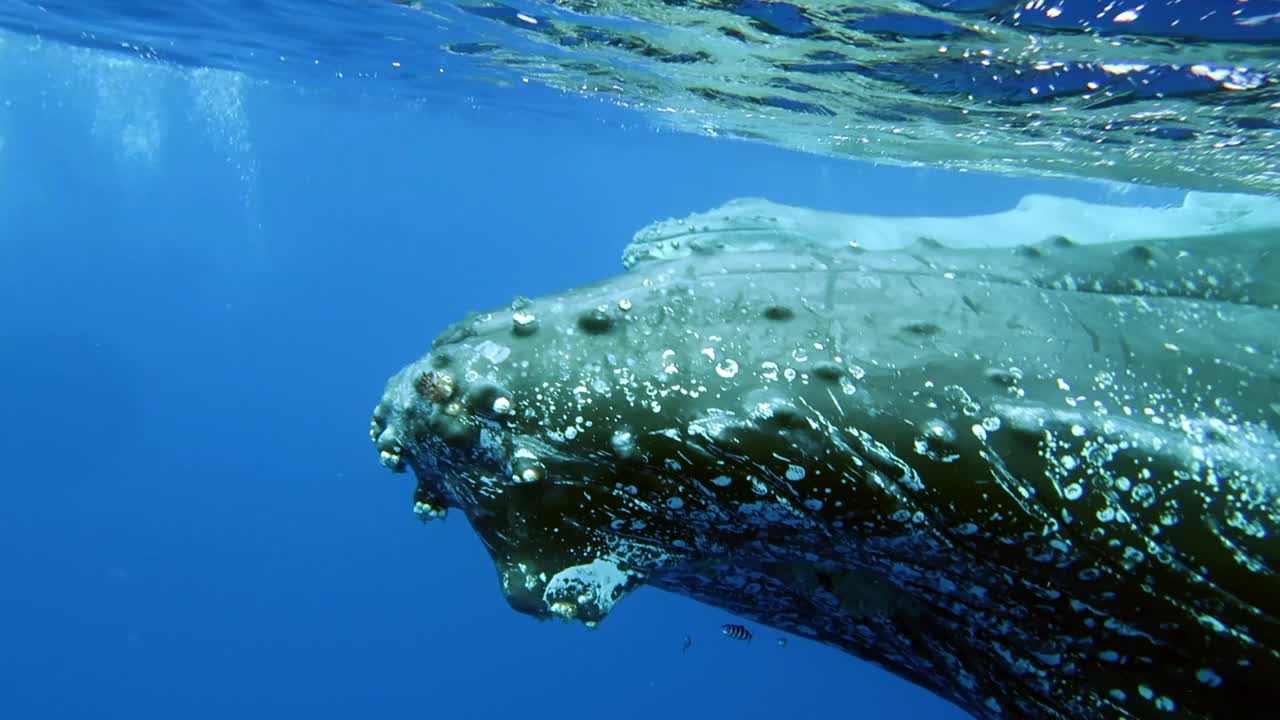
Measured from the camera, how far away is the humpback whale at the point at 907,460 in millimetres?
2619

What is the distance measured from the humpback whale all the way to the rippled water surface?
5830 mm

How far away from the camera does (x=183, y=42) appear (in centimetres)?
2394

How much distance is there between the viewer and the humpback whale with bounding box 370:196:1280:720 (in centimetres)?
262

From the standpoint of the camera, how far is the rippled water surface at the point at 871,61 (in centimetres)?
823

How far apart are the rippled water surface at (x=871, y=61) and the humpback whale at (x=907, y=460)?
5830 mm

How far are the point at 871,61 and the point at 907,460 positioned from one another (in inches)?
401

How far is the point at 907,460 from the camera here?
8.75 ft

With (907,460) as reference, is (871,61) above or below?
above

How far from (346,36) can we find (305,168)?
11069cm

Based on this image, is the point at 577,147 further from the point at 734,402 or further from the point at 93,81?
the point at 734,402

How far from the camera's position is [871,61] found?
11.3m

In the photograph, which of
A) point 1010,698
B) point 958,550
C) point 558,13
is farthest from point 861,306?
point 558,13

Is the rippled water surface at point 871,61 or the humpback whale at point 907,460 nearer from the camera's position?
the humpback whale at point 907,460

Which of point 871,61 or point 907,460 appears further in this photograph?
point 871,61
